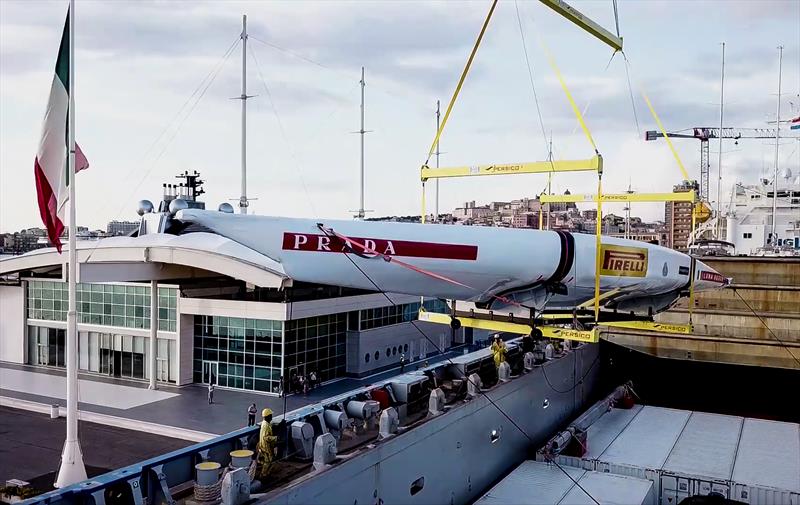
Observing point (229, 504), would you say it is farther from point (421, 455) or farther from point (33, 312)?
point (33, 312)

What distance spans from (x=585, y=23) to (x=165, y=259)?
22196mm

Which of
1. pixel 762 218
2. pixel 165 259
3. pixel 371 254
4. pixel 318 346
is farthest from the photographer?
pixel 762 218

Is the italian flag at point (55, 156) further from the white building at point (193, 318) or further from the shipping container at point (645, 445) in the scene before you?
the shipping container at point (645, 445)

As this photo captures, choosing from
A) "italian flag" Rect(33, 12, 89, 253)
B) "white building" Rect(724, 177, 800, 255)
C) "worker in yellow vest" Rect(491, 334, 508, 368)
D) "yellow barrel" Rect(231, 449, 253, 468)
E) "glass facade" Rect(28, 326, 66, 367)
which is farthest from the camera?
"white building" Rect(724, 177, 800, 255)

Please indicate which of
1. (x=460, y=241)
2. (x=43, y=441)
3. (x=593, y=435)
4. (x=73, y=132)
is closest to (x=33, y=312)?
(x=43, y=441)

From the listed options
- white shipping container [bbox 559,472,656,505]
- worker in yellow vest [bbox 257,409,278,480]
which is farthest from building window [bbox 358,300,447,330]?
worker in yellow vest [bbox 257,409,278,480]

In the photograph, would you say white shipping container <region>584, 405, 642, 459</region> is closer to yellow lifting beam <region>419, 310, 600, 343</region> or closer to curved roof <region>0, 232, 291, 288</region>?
yellow lifting beam <region>419, 310, 600, 343</region>

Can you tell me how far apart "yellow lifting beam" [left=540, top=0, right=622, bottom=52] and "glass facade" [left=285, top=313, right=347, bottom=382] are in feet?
64.6

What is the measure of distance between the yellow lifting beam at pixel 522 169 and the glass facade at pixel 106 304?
22.4 m

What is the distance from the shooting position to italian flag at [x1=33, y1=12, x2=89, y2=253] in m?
15.4

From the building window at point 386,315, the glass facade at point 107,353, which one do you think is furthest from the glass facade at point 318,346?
the glass facade at point 107,353

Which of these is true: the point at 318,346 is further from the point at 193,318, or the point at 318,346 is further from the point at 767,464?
the point at 767,464

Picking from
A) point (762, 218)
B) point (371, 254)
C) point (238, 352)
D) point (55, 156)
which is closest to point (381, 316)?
point (238, 352)

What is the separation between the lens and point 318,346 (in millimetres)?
33062
